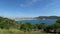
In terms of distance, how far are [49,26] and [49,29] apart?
0.37 m

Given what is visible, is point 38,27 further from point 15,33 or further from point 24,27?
point 15,33

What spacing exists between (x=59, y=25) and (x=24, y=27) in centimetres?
397

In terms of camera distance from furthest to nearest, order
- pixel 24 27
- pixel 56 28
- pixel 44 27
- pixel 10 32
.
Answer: pixel 44 27
pixel 56 28
pixel 24 27
pixel 10 32

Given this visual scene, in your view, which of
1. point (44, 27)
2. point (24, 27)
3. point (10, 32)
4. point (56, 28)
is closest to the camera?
point (10, 32)

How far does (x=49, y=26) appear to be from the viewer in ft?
64.0

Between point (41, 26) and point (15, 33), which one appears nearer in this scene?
point (15, 33)

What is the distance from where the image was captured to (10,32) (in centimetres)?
1321

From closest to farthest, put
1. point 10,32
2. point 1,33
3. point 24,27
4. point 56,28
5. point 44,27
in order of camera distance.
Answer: point 1,33, point 10,32, point 24,27, point 56,28, point 44,27

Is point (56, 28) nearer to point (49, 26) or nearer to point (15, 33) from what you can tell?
point (49, 26)

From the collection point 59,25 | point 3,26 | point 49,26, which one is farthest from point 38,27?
point 3,26

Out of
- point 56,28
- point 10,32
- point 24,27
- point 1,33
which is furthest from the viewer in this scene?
point 56,28

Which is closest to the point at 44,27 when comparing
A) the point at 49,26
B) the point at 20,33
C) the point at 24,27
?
the point at 49,26

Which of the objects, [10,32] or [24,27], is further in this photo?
[24,27]

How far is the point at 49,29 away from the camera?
63.5ft
